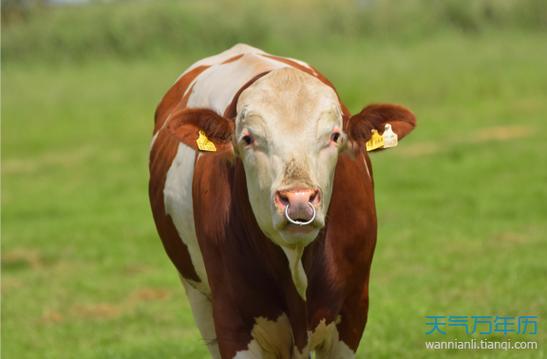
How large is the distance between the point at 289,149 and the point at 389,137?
633 millimetres

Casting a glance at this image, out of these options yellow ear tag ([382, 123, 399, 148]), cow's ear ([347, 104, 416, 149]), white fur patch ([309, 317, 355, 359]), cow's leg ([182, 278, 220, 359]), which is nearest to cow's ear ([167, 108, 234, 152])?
cow's ear ([347, 104, 416, 149])

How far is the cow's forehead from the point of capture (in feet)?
14.8

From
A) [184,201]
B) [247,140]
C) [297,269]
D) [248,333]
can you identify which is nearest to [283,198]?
[247,140]

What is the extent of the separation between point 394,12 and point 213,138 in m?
24.2

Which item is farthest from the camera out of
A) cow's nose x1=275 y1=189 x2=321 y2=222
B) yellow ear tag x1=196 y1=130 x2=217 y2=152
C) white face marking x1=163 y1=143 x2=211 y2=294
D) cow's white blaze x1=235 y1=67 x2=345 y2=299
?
white face marking x1=163 y1=143 x2=211 y2=294

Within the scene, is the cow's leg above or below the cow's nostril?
below

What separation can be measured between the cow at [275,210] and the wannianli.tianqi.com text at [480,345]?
2.06 meters

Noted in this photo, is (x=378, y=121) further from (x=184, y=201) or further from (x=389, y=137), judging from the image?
(x=184, y=201)

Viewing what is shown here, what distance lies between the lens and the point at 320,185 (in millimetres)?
4340

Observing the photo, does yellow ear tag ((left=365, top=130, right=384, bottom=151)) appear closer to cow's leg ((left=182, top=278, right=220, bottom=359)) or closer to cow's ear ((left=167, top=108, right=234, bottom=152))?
cow's ear ((left=167, top=108, right=234, bottom=152))

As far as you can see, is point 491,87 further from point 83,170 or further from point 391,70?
point 83,170

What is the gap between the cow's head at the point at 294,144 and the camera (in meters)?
4.21

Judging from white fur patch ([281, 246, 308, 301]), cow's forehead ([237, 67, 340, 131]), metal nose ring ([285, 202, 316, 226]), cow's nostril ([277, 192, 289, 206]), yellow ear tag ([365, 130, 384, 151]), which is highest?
cow's forehead ([237, 67, 340, 131])

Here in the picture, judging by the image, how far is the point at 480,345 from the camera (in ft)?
23.5
